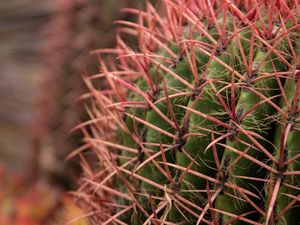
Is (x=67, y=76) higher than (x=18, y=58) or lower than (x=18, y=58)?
higher

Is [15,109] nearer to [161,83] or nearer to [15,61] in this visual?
[15,61]

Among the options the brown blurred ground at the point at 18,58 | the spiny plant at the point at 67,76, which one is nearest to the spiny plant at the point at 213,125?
the spiny plant at the point at 67,76

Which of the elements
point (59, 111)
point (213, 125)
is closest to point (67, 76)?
point (59, 111)

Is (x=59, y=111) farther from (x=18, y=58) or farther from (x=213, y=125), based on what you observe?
(x=18, y=58)

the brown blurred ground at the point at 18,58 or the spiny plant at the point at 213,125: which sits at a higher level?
the spiny plant at the point at 213,125

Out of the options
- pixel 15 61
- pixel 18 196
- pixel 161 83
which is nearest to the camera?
pixel 161 83

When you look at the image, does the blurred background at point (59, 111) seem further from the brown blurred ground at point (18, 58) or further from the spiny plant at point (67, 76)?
the brown blurred ground at point (18, 58)

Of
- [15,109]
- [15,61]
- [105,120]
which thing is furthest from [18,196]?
[15,61]

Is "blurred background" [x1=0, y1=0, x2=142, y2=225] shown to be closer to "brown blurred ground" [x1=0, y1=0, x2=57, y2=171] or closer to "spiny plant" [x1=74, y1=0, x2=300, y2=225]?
"spiny plant" [x1=74, y1=0, x2=300, y2=225]
